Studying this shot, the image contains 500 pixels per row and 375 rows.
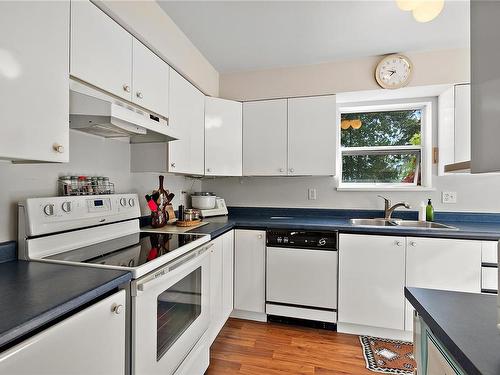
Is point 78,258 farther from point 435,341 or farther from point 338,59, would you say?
point 338,59

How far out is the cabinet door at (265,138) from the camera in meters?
2.65

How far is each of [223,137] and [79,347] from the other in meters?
2.08

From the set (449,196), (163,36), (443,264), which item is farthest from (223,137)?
(449,196)

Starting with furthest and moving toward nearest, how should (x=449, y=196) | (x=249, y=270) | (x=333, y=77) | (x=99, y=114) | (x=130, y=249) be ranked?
(x=333, y=77), (x=449, y=196), (x=249, y=270), (x=130, y=249), (x=99, y=114)

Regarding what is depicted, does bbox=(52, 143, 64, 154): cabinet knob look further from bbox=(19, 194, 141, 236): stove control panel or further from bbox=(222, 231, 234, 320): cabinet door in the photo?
bbox=(222, 231, 234, 320): cabinet door

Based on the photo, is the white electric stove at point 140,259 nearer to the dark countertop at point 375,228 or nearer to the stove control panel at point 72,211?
the stove control panel at point 72,211

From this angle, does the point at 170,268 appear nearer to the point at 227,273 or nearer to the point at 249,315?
the point at 227,273

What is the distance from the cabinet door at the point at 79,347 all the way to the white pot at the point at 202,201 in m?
1.73

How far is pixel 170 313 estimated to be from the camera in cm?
139

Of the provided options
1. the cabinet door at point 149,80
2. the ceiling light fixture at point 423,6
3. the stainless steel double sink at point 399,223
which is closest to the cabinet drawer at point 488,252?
the stainless steel double sink at point 399,223

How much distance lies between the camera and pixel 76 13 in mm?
1179

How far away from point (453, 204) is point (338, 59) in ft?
5.84

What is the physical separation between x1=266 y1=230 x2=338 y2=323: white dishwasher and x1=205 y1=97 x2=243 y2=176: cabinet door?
2.55 feet

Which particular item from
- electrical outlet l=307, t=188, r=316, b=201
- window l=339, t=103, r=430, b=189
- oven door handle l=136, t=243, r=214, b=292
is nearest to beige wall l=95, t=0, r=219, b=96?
oven door handle l=136, t=243, r=214, b=292
